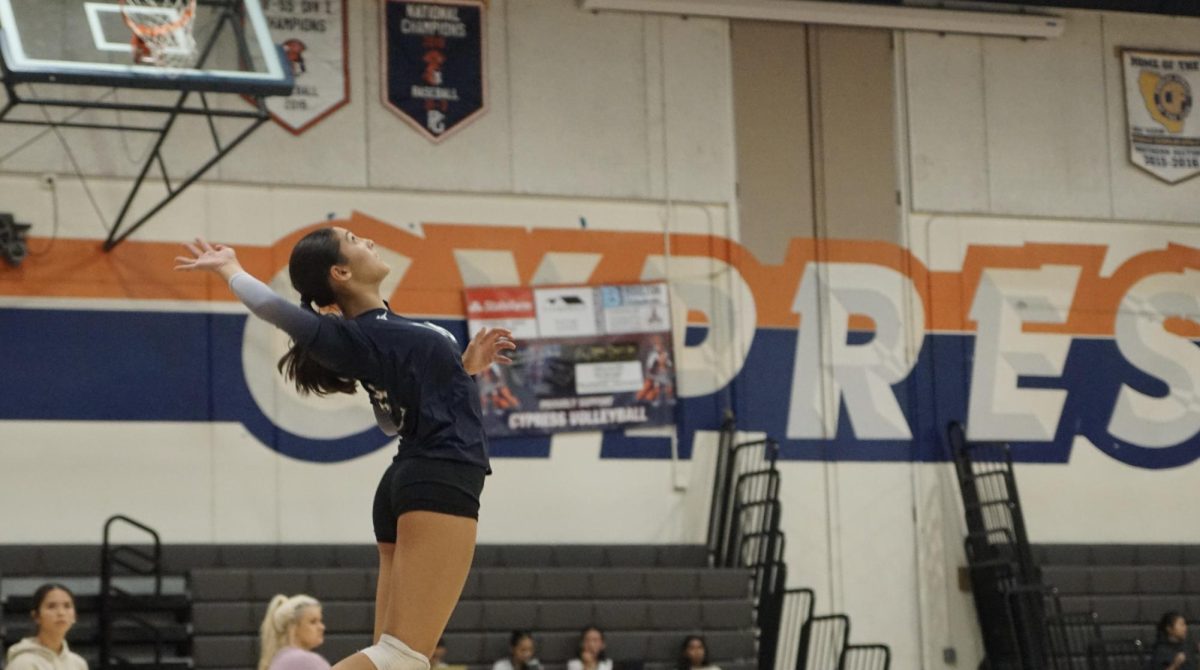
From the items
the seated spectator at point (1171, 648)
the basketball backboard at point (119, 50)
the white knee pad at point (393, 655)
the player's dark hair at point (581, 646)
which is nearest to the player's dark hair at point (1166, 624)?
the seated spectator at point (1171, 648)

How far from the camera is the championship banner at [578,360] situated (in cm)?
1377

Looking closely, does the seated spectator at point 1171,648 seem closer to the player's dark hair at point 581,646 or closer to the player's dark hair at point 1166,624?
the player's dark hair at point 1166,624

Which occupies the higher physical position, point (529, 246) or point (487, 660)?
point (529, 246)

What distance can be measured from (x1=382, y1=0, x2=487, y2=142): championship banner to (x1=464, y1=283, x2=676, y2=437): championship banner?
1.40 metres

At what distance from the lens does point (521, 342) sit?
13906mm

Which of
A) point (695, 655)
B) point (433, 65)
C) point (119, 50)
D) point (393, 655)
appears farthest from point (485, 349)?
point (433, 65)

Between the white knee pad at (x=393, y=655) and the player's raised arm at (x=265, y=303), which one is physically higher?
the player's raised arm at (x=265, y=303)

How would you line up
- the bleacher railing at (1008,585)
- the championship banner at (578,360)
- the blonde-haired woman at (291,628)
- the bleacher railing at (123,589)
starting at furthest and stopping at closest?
1. the championship banner at (578,360)
2. the bleacher railing at (1008,585)
3. the bleacher railing at (123,589)
4. the blonde-haired woman at (291,628)

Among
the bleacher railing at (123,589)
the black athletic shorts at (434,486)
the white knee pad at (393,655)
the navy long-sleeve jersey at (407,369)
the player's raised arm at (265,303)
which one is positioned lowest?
the bleacher railing at (123,589)

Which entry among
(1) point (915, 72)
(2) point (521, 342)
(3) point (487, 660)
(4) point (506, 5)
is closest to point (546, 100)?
(4) point (506, 5)

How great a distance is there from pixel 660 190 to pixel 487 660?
4271 mm

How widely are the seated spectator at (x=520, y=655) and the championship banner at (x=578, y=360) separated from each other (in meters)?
2.19

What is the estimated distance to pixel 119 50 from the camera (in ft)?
34.7

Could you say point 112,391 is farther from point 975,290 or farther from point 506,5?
point 975,290
